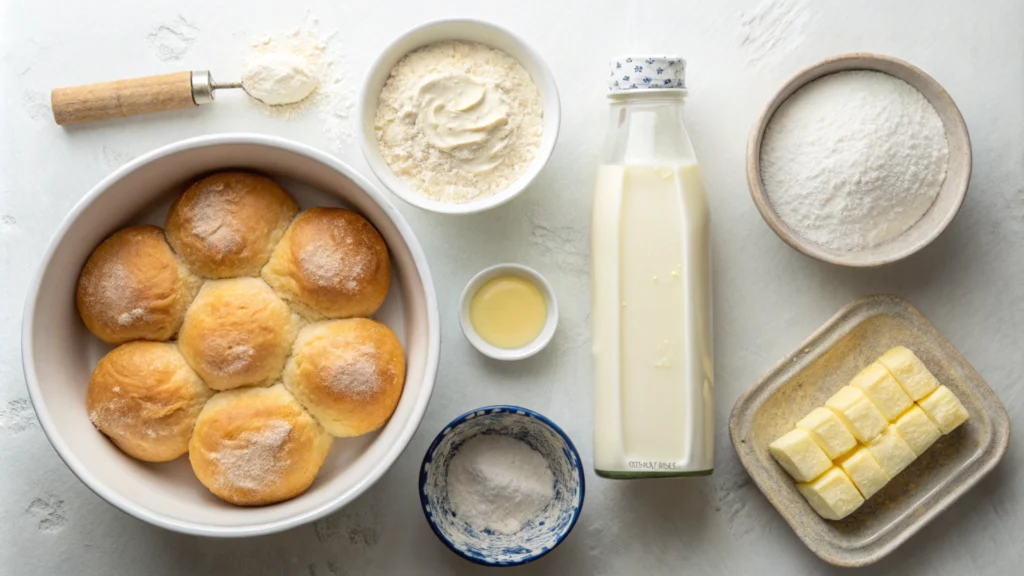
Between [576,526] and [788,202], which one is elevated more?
[788,202]

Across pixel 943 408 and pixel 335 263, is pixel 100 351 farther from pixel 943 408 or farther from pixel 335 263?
pixel 943 408

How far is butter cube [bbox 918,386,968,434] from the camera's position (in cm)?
174

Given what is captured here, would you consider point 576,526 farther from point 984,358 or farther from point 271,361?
point 984,358

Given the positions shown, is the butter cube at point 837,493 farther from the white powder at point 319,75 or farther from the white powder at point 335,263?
the white powder at point 319,75

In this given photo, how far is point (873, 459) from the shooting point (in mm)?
1733

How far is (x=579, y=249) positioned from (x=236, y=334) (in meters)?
0.78

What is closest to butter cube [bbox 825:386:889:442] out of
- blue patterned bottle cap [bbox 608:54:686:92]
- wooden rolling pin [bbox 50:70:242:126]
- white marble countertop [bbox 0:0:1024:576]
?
white marble countertop [bbox 0:0:1024:576]

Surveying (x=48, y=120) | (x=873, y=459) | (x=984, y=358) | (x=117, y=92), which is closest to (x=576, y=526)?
(x=873, y=459)

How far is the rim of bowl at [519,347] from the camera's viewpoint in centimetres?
176

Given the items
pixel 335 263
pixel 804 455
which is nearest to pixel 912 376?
pixel 804 455

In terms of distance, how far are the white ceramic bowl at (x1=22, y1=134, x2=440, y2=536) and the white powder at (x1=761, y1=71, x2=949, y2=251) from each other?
848 mm

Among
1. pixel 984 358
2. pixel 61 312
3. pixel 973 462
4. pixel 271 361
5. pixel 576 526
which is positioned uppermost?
pixel 61 312

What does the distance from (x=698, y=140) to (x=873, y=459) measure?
0.82 m

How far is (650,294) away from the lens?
1.67 m
